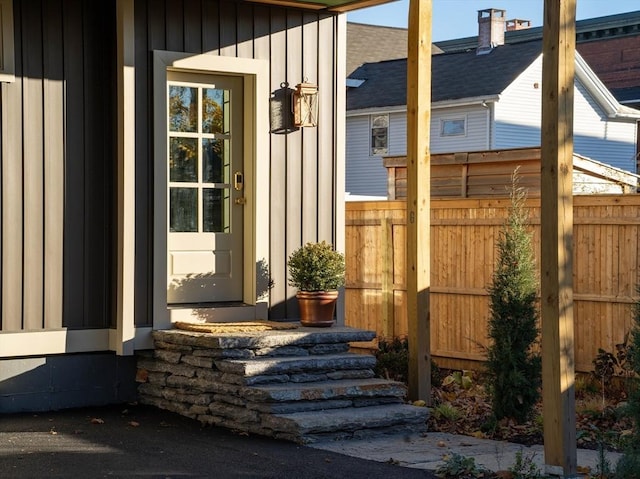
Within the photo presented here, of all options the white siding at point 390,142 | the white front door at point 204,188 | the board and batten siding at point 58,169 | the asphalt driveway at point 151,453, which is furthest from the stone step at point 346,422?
the white siding at point 390,142

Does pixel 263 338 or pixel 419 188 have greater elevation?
pixel 419 188

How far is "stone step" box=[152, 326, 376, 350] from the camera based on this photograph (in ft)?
26.9

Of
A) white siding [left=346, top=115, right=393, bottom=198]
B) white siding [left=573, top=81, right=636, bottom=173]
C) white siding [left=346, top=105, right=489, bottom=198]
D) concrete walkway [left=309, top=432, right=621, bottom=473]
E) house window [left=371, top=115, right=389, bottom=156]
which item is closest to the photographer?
concrete walkway [left=309, top=432, right=621, bottom=473]

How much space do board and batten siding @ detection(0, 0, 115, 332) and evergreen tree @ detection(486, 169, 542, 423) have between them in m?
3.26

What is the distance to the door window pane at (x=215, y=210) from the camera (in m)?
9.40

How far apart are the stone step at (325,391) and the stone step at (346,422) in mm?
103

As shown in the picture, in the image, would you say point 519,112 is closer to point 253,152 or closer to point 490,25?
→ point 490,25

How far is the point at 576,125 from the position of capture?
94.7 ft

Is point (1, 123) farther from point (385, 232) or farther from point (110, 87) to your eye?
point (385, 232)

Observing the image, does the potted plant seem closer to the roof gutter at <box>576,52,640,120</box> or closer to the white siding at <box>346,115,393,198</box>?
the white siding at <box>346,115,393,198</box>

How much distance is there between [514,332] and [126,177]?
343cm

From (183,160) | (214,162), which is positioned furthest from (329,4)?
(183,160)

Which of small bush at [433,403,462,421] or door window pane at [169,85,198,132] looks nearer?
small bush at [433,403,462,421]

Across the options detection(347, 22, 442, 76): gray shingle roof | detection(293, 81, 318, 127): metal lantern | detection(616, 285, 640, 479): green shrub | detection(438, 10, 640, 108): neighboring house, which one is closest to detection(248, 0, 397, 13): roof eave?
detection(293, 81, 318, 127): metal lantern
